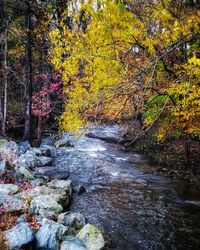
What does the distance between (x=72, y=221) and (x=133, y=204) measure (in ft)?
9.55

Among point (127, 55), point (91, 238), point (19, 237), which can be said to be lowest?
point (91, 238)

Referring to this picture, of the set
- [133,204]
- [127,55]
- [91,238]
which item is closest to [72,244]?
[91,238]

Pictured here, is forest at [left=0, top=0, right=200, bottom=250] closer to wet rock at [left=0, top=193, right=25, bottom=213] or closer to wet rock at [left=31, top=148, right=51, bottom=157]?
wet rock at [left=31, top=148, right=51, bottom=157]

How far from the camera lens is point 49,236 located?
261 inches

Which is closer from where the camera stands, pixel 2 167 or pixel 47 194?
pixel 47 194

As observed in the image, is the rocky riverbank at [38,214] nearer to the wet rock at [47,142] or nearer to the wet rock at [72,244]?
the wet rock at [72,244]

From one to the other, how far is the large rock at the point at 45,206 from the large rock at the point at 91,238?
1.27 meters

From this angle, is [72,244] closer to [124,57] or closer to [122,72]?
[122,72]

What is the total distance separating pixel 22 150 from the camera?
15430mm

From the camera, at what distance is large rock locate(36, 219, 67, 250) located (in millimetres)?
6426

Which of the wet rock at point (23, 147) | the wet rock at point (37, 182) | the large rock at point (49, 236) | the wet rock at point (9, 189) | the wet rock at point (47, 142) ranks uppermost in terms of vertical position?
the wet rock at point (23, 147)

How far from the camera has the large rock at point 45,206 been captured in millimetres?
8267

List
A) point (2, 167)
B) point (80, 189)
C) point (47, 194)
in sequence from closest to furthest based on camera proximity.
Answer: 1. point (47, 194)
2. point (2, 167)
3. point (80, 189)

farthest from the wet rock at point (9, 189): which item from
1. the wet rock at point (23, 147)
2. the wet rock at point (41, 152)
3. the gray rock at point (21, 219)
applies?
the wet rock at point (41, 152)
